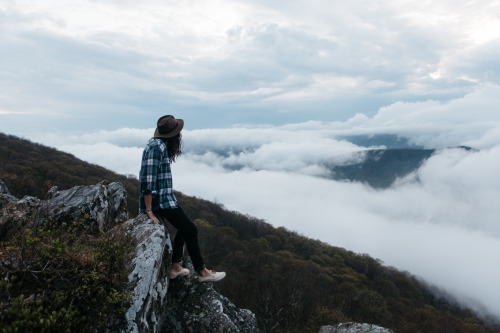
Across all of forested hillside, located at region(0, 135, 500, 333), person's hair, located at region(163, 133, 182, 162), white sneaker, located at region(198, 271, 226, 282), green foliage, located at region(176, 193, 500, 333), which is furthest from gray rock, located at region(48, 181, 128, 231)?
green foliage, located at region(176, 193, 500, 333)

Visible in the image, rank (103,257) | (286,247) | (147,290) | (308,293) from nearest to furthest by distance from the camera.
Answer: (103,257) < (147,290) < (308,293) < (286,247)

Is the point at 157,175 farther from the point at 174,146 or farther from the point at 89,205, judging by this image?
the point at 89,205

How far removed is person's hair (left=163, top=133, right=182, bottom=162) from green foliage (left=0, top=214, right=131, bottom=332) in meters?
2.08

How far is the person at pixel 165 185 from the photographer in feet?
17.0

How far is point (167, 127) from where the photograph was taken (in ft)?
17.9

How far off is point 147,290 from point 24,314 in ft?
6.07

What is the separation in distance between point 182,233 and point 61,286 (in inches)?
91.1

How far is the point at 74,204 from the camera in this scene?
7.70 meters

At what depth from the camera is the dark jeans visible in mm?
5449

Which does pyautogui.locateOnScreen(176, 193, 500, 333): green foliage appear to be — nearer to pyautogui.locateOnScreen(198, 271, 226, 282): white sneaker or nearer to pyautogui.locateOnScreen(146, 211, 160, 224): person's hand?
pyautogui.locateOnScreen(198, 271, 226, 282): white sneaker

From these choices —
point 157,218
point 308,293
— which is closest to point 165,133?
point 157,218

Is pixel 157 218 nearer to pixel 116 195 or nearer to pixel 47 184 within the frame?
pixel 47 184

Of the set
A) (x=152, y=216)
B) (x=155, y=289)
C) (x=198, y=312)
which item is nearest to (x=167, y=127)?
(x=152, y=216)

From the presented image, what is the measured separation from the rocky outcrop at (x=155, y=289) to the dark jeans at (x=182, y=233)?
0.23m
